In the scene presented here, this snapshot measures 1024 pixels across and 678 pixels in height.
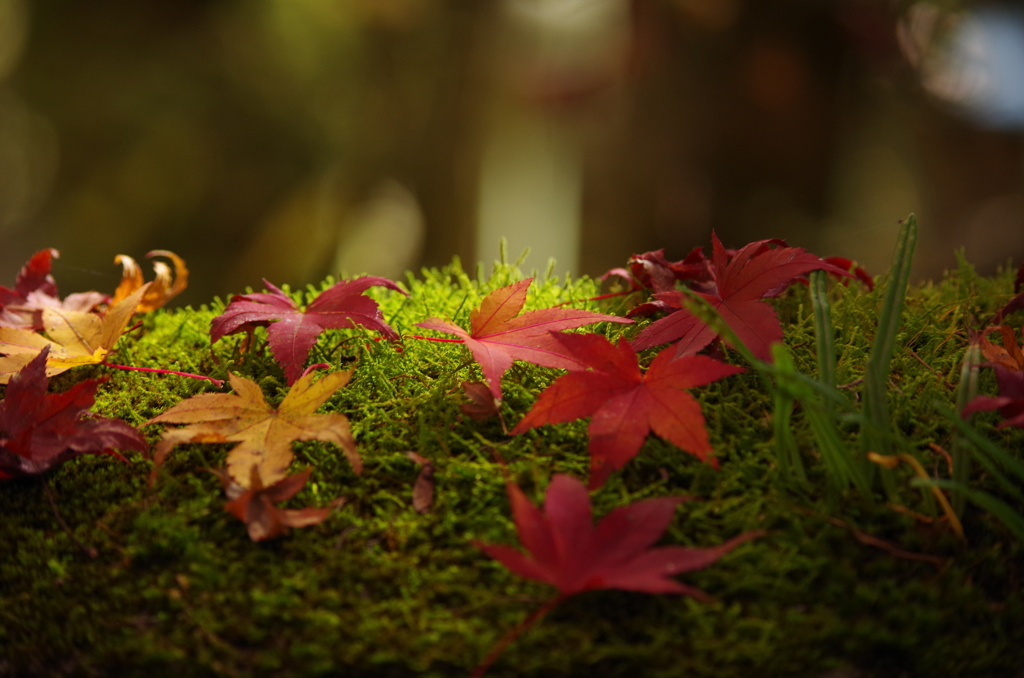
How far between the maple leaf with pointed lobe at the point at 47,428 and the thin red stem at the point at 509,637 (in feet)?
1.26

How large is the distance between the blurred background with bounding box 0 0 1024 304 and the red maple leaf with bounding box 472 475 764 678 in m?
3.55

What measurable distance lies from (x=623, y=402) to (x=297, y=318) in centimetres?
38

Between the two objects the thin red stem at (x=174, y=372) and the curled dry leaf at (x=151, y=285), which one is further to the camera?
the curled dry leaf at (x=151, y=285)

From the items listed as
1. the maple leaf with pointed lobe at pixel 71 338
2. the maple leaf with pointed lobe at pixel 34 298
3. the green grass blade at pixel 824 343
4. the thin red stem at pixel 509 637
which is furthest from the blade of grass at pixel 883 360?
the maple leaf with pointed lobe at pixel 34 298

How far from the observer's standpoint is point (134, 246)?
169 inches

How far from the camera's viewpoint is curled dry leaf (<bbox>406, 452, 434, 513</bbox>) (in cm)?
55

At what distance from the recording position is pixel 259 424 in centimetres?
60

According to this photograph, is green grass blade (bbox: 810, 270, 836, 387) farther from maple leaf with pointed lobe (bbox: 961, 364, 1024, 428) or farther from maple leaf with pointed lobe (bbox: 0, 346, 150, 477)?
maple leaf with pointed lobe (bbox: 0, 346, 150, 477)

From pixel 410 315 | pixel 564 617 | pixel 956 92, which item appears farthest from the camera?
pixel 956 92

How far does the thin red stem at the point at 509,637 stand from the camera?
1.35 ft

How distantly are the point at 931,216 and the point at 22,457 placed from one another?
17.1 ft

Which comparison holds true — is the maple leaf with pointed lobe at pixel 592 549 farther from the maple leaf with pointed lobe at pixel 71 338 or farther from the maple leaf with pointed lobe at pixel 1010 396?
the maple leaf with pointed lobe at pixel 71 338

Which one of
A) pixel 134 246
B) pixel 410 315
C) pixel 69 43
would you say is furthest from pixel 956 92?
pixel 69 43

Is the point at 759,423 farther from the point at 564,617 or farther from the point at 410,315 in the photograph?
the point at 410,315
